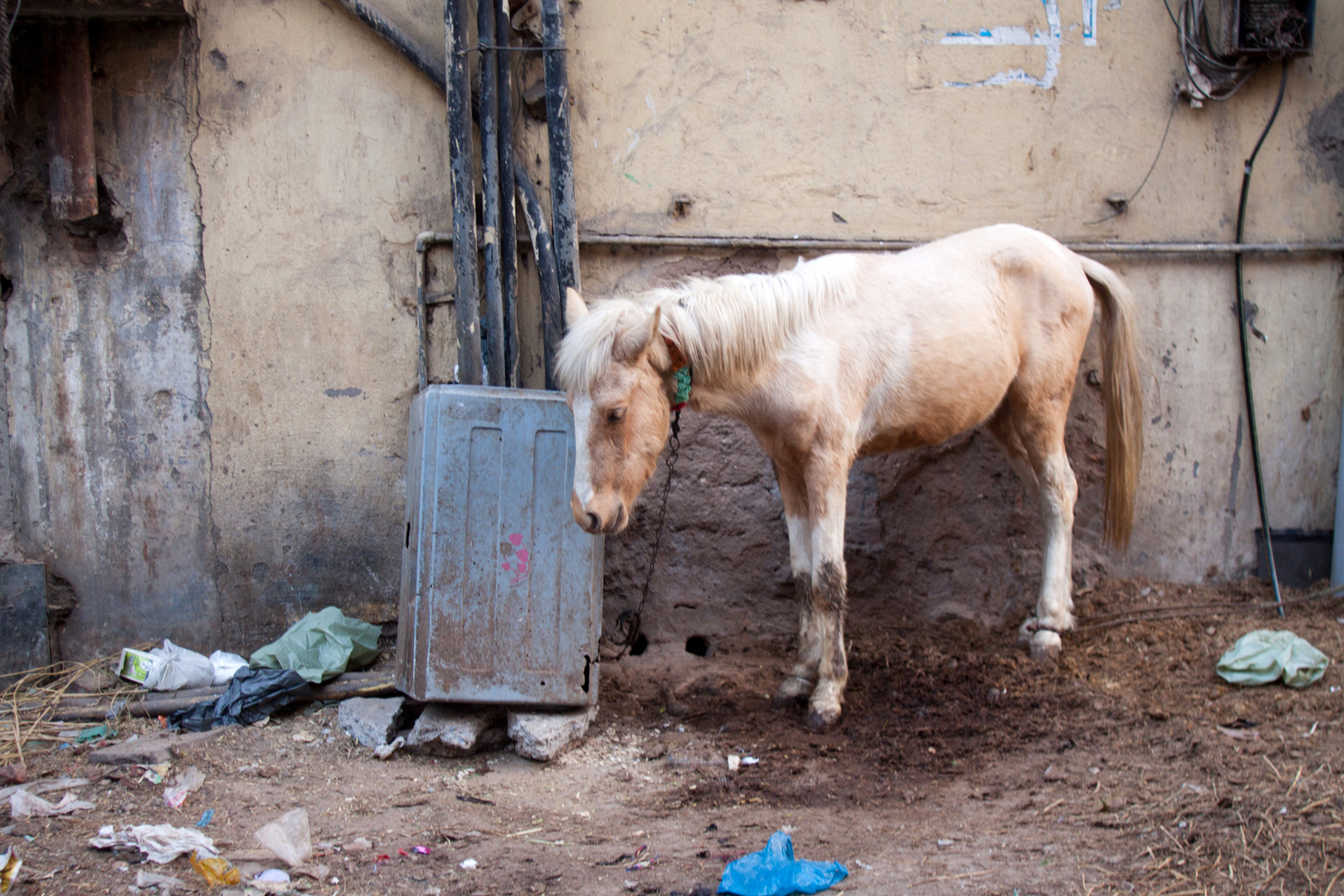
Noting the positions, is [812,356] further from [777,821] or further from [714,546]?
[777,821]

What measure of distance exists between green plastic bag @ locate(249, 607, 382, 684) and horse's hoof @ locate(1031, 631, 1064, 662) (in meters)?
3.04

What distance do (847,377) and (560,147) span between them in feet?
5.86

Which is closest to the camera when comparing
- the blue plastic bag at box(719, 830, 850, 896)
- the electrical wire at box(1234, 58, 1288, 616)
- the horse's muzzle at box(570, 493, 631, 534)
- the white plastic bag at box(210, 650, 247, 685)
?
the blue plastic bag at box(719, 830, 850, 896)

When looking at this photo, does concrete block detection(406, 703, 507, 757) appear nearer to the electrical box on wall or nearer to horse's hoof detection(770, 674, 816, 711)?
horse's hoof detection(770, 674, 816, 711)

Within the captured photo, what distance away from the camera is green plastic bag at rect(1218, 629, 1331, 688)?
3684 mm

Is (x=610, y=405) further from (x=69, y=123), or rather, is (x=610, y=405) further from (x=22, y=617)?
(x=22, y=617)

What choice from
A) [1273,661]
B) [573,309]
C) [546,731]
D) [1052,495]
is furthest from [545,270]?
[1273,661]

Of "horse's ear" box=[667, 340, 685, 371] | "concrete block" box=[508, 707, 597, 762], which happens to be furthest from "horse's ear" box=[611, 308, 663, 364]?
"concrete block" box=[508, 707, 597, 762]

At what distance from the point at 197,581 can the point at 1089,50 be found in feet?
16.7

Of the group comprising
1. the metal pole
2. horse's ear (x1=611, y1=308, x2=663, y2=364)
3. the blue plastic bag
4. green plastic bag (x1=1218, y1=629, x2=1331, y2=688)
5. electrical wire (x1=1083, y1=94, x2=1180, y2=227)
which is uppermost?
the metal pole

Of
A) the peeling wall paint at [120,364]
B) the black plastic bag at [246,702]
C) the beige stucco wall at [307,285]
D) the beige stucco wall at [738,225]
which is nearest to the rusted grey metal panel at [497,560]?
the black plastic bag at [246,702]

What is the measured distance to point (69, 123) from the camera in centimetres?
429

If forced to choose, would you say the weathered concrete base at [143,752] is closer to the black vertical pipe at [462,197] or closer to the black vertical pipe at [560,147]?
the black vertical pipe at [462,197]

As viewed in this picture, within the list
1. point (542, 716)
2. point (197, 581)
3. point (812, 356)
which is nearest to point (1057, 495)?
point (812, 356)
